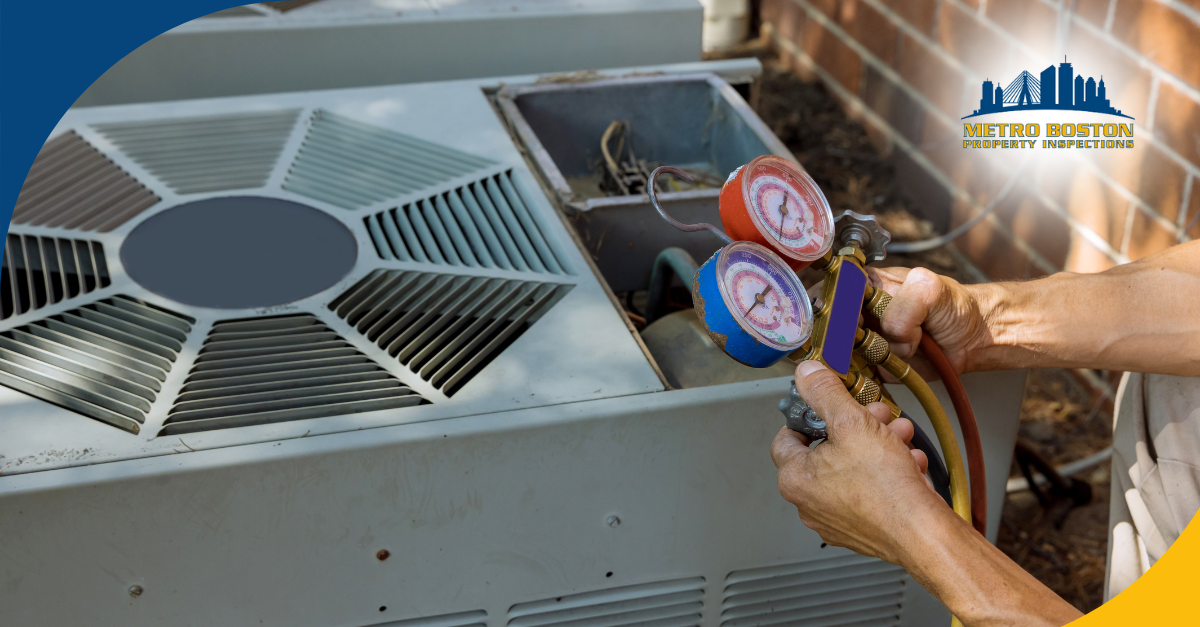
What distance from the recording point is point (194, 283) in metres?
1.17

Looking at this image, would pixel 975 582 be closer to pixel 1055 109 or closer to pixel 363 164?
pixel 363 164

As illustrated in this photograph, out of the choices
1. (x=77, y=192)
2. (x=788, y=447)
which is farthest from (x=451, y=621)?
(x=77, y=192)

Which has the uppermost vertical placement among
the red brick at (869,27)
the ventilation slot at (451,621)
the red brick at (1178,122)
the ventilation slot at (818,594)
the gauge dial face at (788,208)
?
the gauge dial face at (788,208)

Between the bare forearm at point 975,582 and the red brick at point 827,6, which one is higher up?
the bare forearm at point 975,582

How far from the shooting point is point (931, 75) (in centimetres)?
264

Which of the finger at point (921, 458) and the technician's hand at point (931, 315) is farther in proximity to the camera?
the technician's hand at point (931, 315)

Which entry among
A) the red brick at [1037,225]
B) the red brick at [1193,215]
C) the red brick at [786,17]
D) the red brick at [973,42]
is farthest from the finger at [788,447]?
the red brick at [786,17]

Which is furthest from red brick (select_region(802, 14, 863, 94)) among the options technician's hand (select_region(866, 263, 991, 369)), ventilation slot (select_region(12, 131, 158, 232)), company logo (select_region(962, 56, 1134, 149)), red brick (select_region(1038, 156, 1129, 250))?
ventilation slot (select_region(12, 131, 158, 232))

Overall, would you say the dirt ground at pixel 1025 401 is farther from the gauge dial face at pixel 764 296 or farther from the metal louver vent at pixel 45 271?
the metal louver vent at pixel 45 271

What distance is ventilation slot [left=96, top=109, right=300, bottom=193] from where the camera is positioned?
4.54ft

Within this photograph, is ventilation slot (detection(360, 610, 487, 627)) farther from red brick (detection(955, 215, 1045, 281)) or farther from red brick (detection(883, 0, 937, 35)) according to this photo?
red brick (detection(883, 0, 937, 35))

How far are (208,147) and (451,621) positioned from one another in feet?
2.70

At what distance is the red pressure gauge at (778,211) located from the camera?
3.05 feet

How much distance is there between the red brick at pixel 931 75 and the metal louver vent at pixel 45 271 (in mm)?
2090
